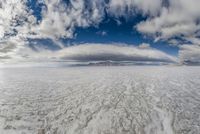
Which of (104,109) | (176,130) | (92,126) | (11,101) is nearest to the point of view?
(176,130)

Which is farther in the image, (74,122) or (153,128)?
(74,122)

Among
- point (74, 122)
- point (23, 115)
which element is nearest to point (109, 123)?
point (74, 122)

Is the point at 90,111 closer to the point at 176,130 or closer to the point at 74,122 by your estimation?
the point at 74,122

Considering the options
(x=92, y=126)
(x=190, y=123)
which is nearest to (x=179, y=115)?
(x=190, y=123)

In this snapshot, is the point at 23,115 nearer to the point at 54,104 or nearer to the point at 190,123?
the point at 54,104

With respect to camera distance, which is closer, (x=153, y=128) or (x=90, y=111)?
(x=153, y=128)

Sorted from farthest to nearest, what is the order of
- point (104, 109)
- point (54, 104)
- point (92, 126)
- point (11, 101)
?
1. point (11, 101)
2. point (54, 104)
3. point (104, 109)
4. point (92, 126)

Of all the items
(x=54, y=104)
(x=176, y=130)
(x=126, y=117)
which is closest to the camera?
(x=176, y=130)

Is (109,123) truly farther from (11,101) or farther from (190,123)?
(11,101)

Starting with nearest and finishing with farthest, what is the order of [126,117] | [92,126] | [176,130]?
[176,130], [92,126], [126,117]
